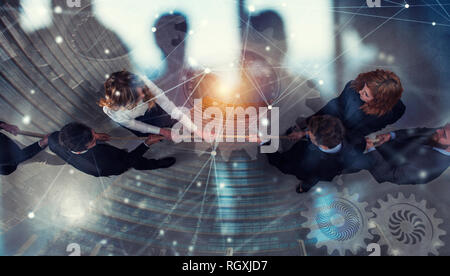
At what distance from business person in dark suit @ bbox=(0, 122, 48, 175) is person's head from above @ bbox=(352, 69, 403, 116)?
2208mm

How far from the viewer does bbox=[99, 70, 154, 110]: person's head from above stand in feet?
5.66

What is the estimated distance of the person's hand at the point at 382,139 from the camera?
6.08 feet

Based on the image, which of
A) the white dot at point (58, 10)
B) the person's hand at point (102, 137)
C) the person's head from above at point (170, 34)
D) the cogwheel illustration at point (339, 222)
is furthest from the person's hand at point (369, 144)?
the white dot at point (58, 10)

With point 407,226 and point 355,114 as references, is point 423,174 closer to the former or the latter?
point 407,226

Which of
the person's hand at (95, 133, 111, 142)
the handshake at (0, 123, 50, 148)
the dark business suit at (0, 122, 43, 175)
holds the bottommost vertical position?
the dark business suit at (0, 122, 43, 175)

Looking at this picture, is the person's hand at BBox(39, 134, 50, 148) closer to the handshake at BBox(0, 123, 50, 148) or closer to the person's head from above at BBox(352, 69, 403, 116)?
the handshake at BBox(0, 123, 50, 148)

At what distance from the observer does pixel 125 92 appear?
1.72 metres

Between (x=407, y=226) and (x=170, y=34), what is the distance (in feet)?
7.23

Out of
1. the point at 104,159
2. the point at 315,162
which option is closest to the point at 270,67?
the point at 315,162

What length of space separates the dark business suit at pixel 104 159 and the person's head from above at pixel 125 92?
0.31 metres

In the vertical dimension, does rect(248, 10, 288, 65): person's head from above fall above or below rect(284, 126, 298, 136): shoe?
above

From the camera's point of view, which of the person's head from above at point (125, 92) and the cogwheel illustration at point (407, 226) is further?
the cogwheel illustration at point (407, 226)

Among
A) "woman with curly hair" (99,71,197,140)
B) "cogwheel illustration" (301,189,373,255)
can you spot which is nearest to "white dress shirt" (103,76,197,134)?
"woman with curly hair" (99,71,197,140)

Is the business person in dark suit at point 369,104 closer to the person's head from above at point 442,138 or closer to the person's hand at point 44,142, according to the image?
the person's head from above at point 442,138
